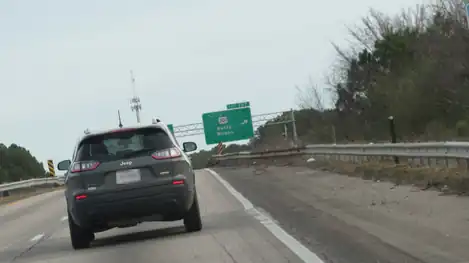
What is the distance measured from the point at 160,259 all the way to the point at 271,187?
38.9 feet

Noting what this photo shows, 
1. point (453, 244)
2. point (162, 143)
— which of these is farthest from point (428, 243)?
point (162, 143)

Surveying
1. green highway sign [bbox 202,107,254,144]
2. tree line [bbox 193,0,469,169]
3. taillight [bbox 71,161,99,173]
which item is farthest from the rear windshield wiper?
green highway sign [bbox 202,107,254,144]

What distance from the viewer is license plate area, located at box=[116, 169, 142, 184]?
12.0 metres

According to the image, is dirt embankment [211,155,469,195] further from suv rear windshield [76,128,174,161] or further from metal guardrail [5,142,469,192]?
suv rear windshield [76,128,174,161]

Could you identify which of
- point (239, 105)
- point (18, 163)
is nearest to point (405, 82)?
point (239, 105)

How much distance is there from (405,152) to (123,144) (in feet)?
33.8

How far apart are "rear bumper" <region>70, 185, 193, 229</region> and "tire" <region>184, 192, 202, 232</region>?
786 millimetres

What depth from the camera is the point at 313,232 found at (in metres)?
11.6

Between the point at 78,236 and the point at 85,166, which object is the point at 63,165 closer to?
the point at 78,236

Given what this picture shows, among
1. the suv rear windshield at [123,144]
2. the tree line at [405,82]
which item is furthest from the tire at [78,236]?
the tree line at [405,82]

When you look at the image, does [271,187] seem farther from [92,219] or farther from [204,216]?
[92,219]

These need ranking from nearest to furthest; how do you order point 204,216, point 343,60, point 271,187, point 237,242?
1. point 237,242
2. point 204,216
3. point 271,187
4. point 343,60

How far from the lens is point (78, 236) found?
12.7 metres

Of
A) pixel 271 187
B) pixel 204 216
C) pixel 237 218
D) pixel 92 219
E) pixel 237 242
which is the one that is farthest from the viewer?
pixel 271 187
